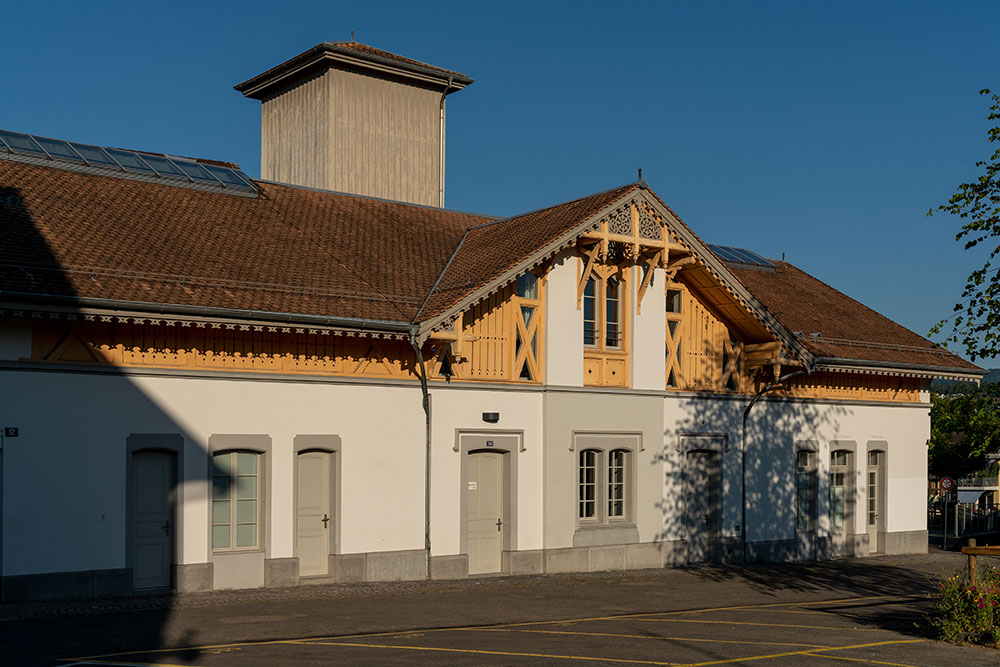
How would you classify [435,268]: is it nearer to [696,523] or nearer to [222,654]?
[696,523]

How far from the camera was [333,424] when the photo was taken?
19.0 metres

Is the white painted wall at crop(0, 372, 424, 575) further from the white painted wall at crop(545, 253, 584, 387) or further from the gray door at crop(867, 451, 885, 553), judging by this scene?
the gray door at crop(867, 451, 885, 553)

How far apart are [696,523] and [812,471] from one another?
4.14 meters

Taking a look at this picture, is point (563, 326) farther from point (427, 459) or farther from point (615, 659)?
point (615, 659)

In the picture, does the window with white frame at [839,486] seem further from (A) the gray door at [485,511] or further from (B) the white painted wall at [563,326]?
(A) the gray door at [485,511]

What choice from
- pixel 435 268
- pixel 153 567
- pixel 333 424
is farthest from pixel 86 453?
pixel 435 268

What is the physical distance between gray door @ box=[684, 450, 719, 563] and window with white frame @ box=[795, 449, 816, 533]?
2.94 m

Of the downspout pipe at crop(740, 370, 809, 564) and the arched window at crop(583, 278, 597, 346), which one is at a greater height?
the arched window at crop(583, 278, 597, 346)

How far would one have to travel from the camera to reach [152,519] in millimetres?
17266

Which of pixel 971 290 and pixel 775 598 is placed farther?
pixel 775 598

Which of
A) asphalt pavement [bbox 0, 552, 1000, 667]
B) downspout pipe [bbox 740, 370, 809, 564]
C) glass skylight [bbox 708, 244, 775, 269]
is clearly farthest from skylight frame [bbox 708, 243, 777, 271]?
asphalt pavement [bbox 0, 552, 1000, 667]

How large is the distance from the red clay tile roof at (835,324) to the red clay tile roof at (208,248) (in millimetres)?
8506

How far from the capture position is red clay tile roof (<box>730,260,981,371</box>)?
26.2m

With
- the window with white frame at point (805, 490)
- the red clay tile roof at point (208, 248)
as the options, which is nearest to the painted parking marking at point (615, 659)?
the red clay tile roof at point (208, 248)
